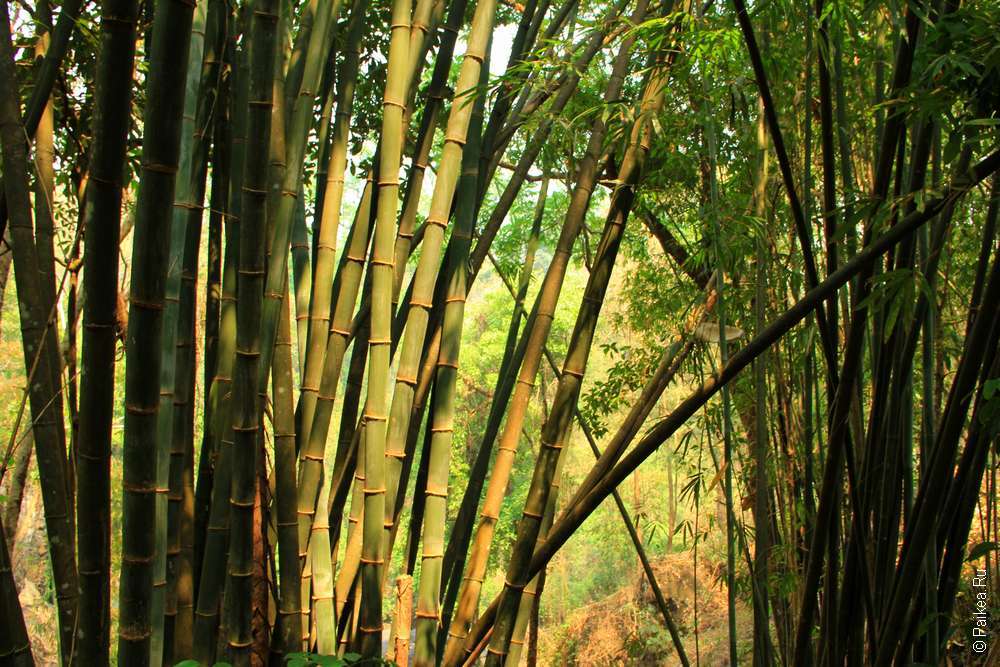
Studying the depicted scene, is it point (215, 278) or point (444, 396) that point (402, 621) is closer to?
point (444, 396)

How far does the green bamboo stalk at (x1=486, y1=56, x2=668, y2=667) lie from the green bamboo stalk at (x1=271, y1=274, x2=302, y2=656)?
0.40 m

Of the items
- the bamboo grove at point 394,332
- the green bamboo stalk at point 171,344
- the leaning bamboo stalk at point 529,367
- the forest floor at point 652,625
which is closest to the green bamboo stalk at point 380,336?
the bamboo grove at point 394,332

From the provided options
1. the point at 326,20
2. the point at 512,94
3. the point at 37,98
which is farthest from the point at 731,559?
the point at 37,98

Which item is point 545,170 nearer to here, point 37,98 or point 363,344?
point 363,344

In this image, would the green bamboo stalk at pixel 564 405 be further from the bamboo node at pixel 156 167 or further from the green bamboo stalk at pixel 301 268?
the bamboo node at pixel 156 167

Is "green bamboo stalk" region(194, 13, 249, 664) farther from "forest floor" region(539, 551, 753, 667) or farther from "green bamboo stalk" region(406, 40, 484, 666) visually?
"forest floor" region(539, 551, 753, 667)

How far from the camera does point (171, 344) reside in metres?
1.69

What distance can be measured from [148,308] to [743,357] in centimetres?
91

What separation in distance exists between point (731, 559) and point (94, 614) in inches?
67.2

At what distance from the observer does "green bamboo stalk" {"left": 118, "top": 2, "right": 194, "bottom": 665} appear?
880mm

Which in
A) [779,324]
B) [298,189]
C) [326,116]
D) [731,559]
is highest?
[326,116]

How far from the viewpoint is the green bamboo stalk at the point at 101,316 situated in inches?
33.9

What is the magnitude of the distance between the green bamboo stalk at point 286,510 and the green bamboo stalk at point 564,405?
40 cm

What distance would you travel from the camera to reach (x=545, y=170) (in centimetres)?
265
